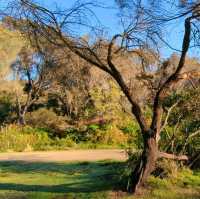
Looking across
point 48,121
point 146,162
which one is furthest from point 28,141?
point 146,162

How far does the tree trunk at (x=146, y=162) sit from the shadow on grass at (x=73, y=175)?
45cm

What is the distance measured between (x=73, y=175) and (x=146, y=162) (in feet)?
11.5

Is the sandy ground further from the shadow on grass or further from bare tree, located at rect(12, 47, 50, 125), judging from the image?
bare tree, located at rect(12, 47, 50, 125)

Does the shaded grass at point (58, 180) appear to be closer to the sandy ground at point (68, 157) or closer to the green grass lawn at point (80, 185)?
the green grass lawn at point (80, 185)

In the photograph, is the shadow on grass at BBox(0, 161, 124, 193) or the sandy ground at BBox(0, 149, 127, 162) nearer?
the shadow on grass at BBox(0, 161, 124, 193)

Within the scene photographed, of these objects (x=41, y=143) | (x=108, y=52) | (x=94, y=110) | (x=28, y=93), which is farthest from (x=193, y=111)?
(x=28, y=93)

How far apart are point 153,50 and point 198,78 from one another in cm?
195

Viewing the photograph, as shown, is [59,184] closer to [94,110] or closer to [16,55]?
[94,110]

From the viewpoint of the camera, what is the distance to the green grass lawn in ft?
34.8

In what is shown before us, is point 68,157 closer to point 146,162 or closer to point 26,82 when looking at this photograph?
point 146,162

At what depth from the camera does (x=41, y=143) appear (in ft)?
86.0

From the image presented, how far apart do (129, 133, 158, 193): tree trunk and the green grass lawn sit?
235 mm

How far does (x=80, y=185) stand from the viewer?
11.6 m

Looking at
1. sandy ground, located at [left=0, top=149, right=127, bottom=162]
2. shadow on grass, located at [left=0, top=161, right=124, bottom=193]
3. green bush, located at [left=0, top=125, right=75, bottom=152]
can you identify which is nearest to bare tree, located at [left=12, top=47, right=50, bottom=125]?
green bush, located at [left=0, top=125, right=75, bottom=152]
